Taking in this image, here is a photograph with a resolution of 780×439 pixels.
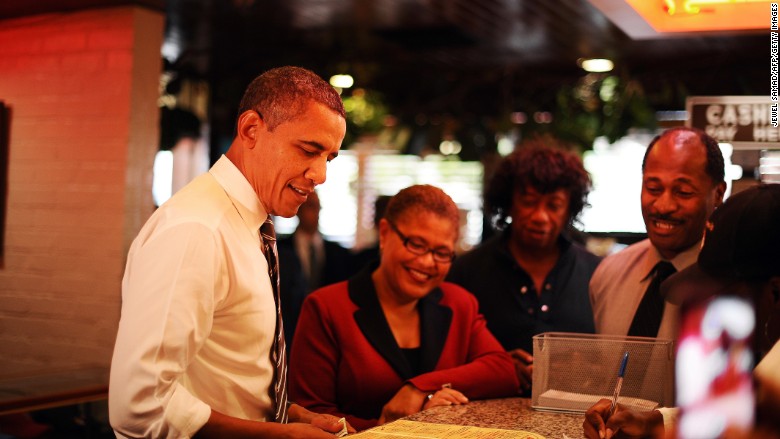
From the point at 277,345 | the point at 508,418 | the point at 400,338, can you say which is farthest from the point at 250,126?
the point at 508,418

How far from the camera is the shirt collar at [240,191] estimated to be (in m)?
1.97

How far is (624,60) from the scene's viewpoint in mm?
7855

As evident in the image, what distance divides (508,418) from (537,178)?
1.30 meters

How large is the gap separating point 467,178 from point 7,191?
17.5ft

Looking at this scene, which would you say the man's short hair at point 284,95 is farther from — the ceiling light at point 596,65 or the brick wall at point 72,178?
the ceiling light at point 596,65

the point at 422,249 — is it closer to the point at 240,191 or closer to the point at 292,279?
the point at 240,191

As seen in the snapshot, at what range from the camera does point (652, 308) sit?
8.63 feet

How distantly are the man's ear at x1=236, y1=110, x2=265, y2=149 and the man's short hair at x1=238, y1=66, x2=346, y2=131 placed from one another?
0.04 ft

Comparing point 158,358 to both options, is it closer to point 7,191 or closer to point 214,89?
point 7,191

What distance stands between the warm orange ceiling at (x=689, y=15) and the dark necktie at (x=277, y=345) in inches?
52.5

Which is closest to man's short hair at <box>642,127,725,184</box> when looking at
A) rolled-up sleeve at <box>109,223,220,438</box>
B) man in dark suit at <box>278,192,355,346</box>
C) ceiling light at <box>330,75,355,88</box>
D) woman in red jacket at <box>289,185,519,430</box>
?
woman in red jacket at <box>289,185,519,430</box>

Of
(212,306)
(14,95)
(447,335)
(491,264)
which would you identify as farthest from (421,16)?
(212,306)

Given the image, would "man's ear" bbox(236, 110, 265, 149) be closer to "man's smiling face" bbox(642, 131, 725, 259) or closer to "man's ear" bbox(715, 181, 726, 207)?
"man's smiling face" bbox(642, 131, 725, 259)

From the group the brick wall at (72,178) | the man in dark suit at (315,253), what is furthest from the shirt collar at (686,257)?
the man in dark suit at (315,253)
